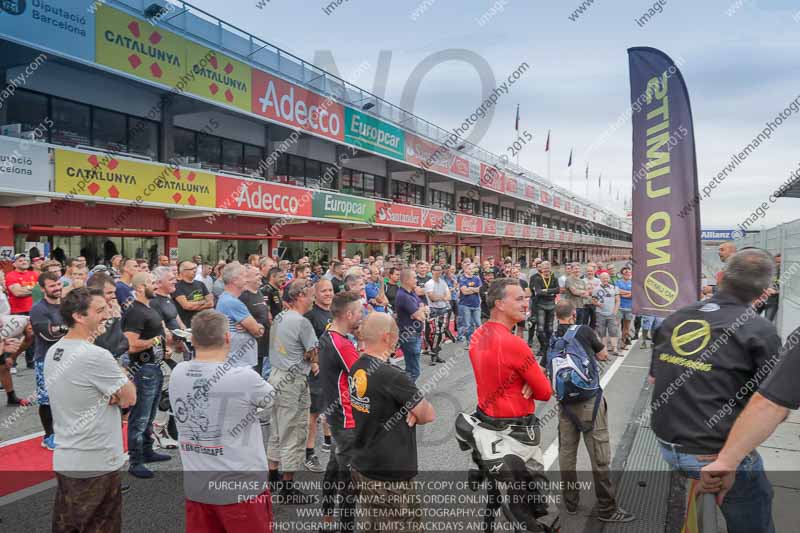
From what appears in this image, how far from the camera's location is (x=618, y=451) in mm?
5168

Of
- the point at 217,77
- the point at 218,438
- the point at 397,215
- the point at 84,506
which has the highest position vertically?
the point at 217,77

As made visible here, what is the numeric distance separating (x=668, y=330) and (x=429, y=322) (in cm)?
768

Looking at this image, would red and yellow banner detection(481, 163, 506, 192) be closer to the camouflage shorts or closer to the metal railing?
the metal railing

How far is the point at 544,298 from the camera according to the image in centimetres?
994

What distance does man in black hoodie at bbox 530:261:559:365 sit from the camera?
9.77 m

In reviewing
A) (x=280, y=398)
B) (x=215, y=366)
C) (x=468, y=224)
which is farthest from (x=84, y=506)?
(x=468, y=224)

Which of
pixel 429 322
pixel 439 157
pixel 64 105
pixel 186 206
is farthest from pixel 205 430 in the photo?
pixel 439 157

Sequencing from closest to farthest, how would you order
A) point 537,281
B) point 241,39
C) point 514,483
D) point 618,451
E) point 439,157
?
1. point 514,483
2. point 618,451
3. point 537,281
4. point 241,39
5. point 439,157

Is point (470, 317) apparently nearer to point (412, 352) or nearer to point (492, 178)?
point (412, 352)

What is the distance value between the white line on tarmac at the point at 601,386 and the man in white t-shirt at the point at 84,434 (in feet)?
10.9

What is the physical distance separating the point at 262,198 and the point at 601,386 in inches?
508

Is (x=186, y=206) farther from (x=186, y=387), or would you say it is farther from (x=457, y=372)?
(x=186, y=387)

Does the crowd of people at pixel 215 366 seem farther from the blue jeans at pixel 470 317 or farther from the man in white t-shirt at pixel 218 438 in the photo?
the blue jeans at pixel 470 317

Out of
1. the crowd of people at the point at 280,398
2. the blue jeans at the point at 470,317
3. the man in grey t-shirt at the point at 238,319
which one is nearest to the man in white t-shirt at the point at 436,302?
the blue jeans at the point at 470,317
